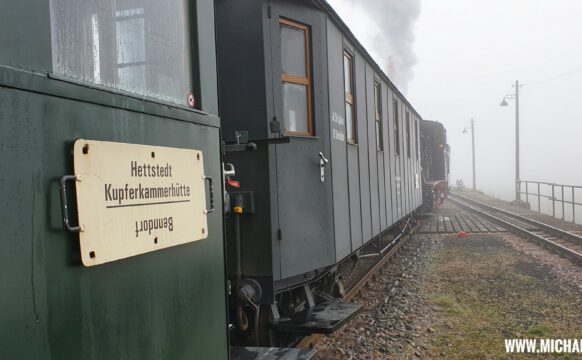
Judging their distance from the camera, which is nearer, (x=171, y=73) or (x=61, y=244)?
(x=61, y=244)

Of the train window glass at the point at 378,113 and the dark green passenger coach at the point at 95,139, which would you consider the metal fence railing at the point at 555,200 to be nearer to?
the train window glass at the point at 378,113

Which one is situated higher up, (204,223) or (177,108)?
(177,108)

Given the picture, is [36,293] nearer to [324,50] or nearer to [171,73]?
[171,73]

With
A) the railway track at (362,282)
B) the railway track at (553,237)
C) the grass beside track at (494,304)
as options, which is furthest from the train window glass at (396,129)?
the railway track at (553,237)

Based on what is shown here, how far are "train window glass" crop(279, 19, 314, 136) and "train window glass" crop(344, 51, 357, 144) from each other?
1.11 m

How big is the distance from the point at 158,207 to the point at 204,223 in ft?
1.28

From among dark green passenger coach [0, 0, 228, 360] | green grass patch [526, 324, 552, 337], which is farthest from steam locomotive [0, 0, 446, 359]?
green grass patch [526, 324, 552, 337]

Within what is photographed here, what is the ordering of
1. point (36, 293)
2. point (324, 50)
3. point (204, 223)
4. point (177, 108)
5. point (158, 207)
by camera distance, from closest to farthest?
point (36, 293) → point (158, 207) → point (177, 108) → point (204, 223) → point (324, 50)

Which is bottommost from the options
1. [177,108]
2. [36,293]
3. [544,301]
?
[544,301]

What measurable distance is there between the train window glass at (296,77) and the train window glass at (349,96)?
1.11 m

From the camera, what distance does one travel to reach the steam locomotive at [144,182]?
4.42 feet

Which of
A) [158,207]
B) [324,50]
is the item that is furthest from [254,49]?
[158,207]

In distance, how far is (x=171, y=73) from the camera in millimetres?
2104

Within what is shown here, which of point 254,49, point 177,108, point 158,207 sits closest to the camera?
point 158,207
